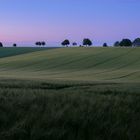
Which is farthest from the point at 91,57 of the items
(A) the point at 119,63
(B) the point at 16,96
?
(B) the point at 16,96

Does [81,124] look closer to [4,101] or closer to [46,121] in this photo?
[46,121]

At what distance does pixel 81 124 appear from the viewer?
7.26m

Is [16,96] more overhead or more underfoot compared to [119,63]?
more overhead

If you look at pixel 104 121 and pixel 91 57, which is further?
pixel 91 57

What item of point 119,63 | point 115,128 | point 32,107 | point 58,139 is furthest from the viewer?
point 119,63

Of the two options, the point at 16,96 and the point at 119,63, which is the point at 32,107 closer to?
the point at 16,96

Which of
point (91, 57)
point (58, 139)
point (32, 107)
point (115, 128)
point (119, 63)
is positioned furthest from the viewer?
point (91, 57)

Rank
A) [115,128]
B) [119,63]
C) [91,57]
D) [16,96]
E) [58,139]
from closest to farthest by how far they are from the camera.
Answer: [58,139], [115,128], [16,96], [119,63], [91,57]

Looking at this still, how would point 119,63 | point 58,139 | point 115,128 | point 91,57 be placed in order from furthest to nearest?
point 91,57, point 119,63, point 115,128, point 58,139

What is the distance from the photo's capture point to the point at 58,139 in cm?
650

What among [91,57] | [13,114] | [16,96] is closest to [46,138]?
[13,114]

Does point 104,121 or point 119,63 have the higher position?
point 104,121

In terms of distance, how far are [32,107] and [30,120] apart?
2.96 feet

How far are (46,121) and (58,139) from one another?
0.76 metres
